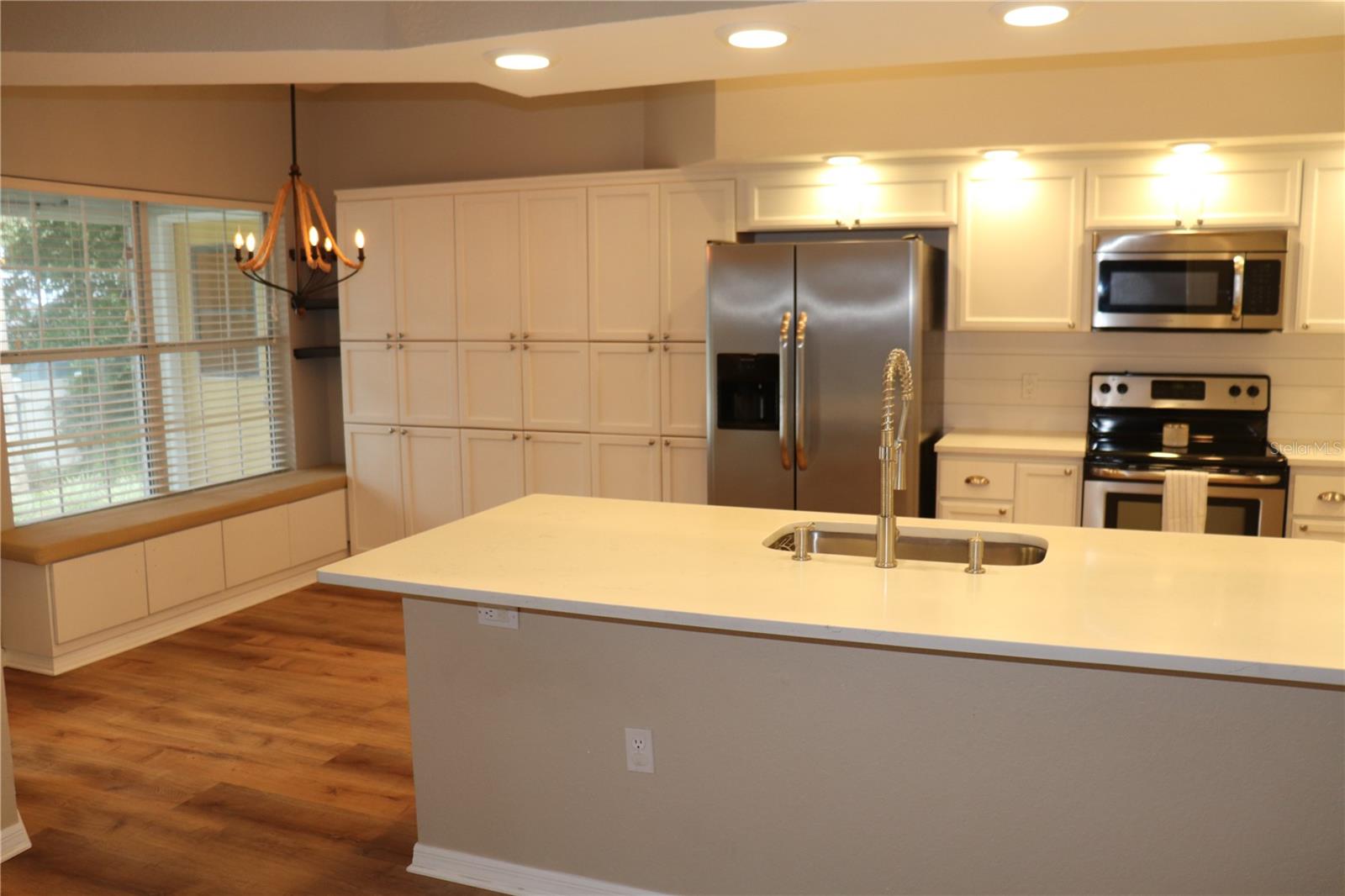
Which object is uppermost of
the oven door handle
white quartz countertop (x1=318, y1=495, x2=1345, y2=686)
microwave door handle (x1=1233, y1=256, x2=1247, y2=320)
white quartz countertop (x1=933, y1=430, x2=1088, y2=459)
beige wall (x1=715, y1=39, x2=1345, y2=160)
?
beige wall (x1=715, y1=39, x2=1345, y2=160)

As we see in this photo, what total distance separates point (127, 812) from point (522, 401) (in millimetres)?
2598

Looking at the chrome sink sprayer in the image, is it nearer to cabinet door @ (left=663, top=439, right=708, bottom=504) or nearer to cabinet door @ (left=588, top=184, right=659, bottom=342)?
cabinet door @ (left=663, top=439, right=708, bottom=504)

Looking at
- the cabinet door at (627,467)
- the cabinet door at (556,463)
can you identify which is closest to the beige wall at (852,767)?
the cabinet door at (627,467)

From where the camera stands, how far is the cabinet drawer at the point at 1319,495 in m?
3.94

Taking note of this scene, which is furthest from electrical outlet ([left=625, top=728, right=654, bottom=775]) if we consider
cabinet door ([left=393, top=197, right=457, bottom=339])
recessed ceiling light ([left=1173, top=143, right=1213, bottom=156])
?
cabinet door ([left=393, top=197, right=457, bottom=339])

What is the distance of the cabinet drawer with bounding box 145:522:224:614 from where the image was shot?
4664 mm

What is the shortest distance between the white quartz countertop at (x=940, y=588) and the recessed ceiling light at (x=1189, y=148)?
6.56ft

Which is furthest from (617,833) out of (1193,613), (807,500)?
(807,500)

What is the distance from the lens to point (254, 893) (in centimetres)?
271

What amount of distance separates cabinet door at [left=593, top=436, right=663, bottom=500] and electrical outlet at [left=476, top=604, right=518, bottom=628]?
2.35m

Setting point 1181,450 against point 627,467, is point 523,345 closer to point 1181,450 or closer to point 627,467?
point 627,467

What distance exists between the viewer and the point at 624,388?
5.01m

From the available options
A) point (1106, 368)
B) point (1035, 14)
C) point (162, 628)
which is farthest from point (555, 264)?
point (1035, 14)

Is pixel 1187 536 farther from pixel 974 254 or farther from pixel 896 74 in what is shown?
pixel 896 74
